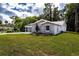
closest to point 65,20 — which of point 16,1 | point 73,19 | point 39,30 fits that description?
point 73,19

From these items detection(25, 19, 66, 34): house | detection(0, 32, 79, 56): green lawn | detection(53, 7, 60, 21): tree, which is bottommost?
detection(0, 32, 79, 56): green lawn

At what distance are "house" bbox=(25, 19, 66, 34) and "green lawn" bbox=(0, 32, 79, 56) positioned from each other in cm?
5

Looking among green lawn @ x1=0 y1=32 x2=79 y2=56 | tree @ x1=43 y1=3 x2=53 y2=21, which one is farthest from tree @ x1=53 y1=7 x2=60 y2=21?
green lawn @ x1=0 y1=32 x2=79 y2=56

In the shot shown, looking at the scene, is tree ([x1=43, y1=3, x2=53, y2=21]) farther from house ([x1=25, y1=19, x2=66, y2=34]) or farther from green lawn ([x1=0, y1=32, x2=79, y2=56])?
green lawn ([x1=0, y1=32, x2=79, y2=56])

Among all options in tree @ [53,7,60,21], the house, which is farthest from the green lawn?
tree @ [53,7,60,21]

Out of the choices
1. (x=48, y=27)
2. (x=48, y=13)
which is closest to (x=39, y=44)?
(x=48, y=27)

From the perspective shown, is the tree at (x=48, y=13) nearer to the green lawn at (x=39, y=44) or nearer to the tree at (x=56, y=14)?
the tree at (x=56, y=14)

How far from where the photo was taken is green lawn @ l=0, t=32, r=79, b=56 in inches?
116

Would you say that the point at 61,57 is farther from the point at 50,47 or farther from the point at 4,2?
the point at 4,2

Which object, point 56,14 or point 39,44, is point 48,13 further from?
point 39,44

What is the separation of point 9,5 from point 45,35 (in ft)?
1.44

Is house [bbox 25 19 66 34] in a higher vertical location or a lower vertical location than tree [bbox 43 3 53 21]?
lower

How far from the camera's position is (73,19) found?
299cm

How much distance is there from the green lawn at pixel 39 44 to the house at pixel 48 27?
0.05 meters
